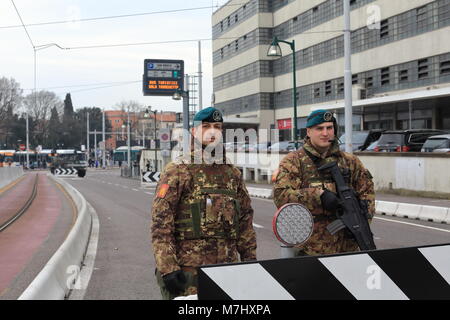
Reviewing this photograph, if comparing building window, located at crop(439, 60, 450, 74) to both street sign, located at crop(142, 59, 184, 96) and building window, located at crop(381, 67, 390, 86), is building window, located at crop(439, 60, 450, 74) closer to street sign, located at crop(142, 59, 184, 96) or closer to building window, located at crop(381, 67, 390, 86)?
building window, located at crop(381, 67, 390, 86)

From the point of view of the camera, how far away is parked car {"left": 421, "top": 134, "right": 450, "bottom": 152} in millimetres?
23328

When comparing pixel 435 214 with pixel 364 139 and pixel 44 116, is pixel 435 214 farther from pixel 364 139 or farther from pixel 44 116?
pixel 44 116

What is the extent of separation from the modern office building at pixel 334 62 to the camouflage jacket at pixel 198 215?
26843mm

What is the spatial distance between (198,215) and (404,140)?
24.0 m

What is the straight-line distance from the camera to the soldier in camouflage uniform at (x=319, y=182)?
13.1ft

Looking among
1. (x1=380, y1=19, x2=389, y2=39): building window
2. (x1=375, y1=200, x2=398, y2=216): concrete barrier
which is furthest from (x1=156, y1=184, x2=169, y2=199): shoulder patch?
(x1=380, y1=19, x2=389, y2=39): building window

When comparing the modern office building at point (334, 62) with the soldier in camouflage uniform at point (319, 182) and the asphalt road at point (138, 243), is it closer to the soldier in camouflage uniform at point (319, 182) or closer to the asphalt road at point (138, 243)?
the asphalt road at point (138, 243)

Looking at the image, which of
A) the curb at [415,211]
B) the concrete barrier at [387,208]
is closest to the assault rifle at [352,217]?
the curb at [415,211]

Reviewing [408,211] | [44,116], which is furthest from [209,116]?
[44,116]

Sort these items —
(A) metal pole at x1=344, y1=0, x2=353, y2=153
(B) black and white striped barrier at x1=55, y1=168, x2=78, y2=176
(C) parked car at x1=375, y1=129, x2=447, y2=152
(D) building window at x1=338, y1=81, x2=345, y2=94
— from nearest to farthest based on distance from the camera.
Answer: (A) metal pole at x1=344, y1=0, x2=353, y2=153
(C) parked car at x1=375, y1=129, x2=447, y2=152
(D) building window at x1=338, y1=81, x2=345, y2=94
(B) black and white striped barrier at x1=55, y1=168, x2=78, y2=176

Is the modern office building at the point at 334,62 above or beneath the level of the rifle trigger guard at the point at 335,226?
above

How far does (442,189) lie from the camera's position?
22.1m
